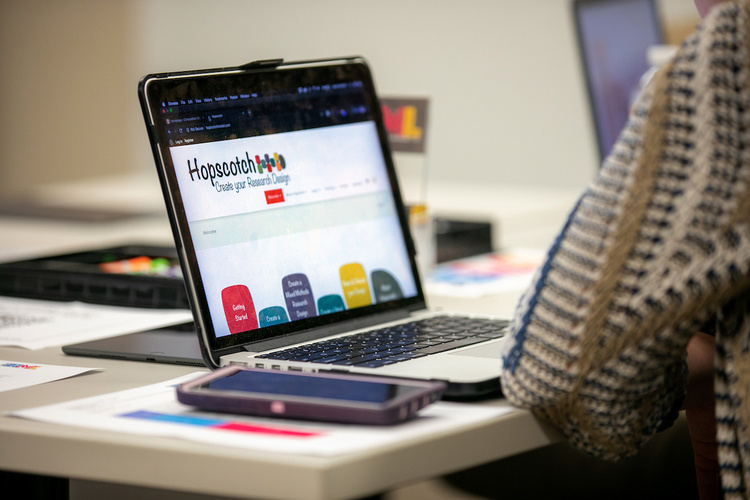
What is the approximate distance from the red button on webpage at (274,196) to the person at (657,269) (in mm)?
332

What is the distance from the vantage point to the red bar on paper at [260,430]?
67 centimetres

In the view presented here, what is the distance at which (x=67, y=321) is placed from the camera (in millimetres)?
1173

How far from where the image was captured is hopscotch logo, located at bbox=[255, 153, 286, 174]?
0.98 metres

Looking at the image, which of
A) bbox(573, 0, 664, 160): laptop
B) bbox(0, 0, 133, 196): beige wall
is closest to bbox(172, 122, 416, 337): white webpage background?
bbox(573, 0, 664, 160): laptop

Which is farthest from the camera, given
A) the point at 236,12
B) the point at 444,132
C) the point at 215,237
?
the point at 236,12

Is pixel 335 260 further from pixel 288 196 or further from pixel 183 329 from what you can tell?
pixel 183 329

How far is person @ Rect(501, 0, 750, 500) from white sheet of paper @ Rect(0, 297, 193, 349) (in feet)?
1.76

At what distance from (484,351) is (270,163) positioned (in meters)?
0.28

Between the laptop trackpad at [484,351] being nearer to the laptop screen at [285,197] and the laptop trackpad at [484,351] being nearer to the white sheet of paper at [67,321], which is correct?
the laptop screen at [285,197]

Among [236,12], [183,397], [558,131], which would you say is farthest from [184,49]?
[183,397]

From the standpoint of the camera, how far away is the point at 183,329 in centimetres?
109

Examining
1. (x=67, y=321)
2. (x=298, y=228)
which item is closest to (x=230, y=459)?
(x=298, y=228)

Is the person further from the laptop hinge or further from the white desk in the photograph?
the laptop hinge

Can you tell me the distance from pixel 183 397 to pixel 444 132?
3.44 m
